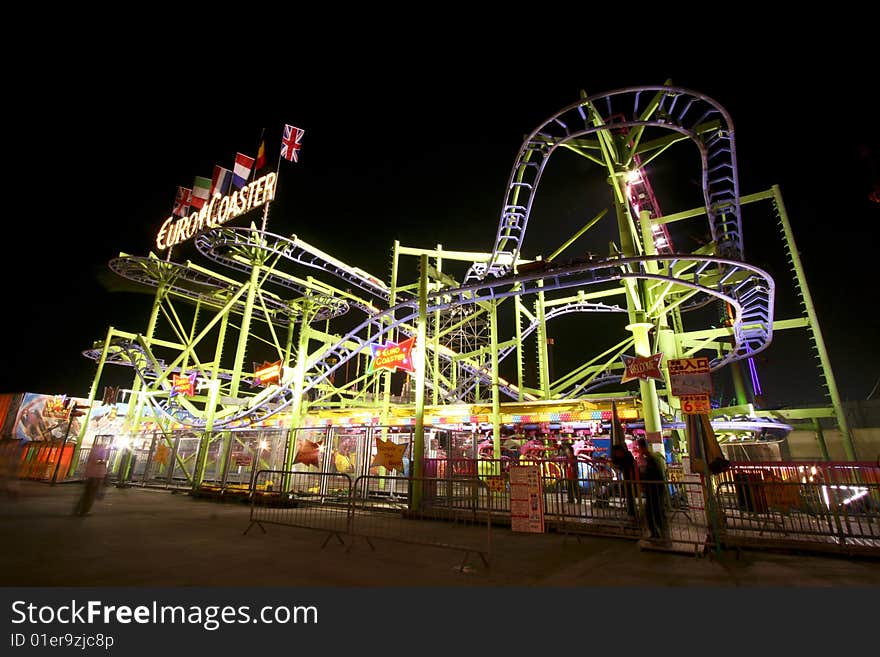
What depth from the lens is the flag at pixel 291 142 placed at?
2031 centimetres

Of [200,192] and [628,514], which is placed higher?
[200,192]

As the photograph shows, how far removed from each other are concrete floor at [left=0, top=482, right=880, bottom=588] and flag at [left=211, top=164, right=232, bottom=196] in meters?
A: 16.1

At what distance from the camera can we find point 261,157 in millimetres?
20453

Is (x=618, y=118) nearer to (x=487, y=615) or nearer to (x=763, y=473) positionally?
(x=763, y=473)

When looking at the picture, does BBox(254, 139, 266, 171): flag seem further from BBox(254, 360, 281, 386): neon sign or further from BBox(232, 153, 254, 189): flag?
BBox(254, 360, 281, 386): neon sign

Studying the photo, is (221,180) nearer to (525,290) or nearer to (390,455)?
(525,290)

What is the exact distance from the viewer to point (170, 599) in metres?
3.56

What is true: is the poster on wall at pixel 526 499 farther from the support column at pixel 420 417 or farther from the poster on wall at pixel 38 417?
the poster on wall at pixel 38 417

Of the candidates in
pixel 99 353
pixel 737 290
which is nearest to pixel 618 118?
pixel 737 290

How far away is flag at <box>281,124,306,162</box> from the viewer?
66.6 ft

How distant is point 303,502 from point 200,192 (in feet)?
57.4

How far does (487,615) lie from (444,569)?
1.76m

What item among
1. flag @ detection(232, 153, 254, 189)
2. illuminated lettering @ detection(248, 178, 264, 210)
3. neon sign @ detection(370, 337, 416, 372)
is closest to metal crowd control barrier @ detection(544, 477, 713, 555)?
neon sign @ detection(370, 337, 416, 372)

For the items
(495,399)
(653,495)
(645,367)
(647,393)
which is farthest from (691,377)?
(495,399)
